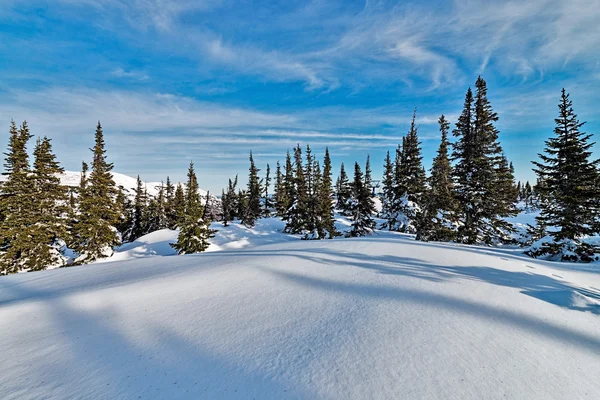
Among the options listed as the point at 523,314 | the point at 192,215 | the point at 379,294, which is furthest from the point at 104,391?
the point at 192,215

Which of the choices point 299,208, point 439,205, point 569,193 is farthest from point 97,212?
point 569,193

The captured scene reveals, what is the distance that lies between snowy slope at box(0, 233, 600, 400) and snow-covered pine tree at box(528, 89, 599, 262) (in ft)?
26.2

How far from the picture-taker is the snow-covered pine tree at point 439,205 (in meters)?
18.6

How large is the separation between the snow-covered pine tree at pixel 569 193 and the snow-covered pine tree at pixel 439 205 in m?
4.91

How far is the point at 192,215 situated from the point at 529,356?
2364 cm

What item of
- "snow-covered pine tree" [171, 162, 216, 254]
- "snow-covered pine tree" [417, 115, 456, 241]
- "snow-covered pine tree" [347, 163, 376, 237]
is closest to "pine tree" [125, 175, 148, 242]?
"snow-covered pine tree" [171, 162, 216, 254]

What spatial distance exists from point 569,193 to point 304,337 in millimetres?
18477

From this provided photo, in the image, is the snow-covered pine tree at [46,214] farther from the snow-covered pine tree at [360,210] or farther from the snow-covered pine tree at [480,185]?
the snow-covered pine tree at [480,185]

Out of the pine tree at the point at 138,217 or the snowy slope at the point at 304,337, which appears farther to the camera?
the pine tree at the point at 138,217

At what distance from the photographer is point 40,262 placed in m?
19.5

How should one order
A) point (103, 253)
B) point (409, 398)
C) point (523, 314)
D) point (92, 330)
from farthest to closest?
point (103, 253) < point (523, 314) < point (92, 330) < point (409, 398)

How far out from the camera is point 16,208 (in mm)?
19641

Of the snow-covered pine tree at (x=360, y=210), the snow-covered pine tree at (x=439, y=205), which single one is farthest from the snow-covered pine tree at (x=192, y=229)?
Result: the snow-covered pine tree at (x=439, y=205)

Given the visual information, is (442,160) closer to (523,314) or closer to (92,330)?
(523,314)
